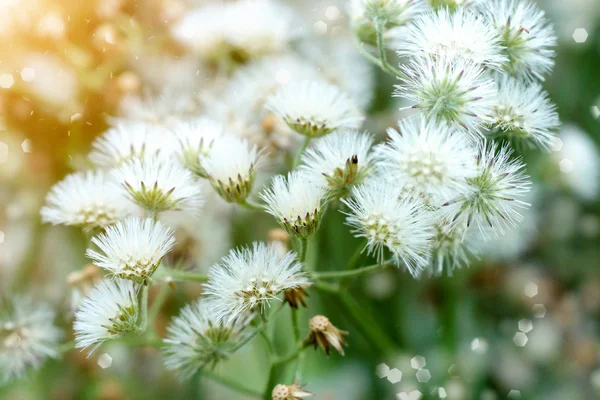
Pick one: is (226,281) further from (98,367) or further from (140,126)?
(98,367)

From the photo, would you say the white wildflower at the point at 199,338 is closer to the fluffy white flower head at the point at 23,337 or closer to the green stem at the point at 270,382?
the green stem at the point at 270,382

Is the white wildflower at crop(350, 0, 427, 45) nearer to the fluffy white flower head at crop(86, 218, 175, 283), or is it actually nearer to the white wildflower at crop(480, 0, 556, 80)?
the white wildflower at crop(480, 0, 556, 80)

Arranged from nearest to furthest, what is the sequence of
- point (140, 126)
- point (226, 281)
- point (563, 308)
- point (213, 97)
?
point (226, 281), point (140, 126), point (213, 97), point (563, 308)

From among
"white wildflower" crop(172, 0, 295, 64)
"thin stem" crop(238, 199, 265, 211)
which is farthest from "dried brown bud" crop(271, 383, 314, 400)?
"white wildflower" crop(172, 0, 295, 64)

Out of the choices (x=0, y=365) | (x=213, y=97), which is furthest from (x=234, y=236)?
(x=0, y=365)

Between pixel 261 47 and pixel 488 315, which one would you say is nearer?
pixel 261 47

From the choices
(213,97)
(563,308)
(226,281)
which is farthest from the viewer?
(563,308)

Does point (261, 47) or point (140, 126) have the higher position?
point (261, 47)
